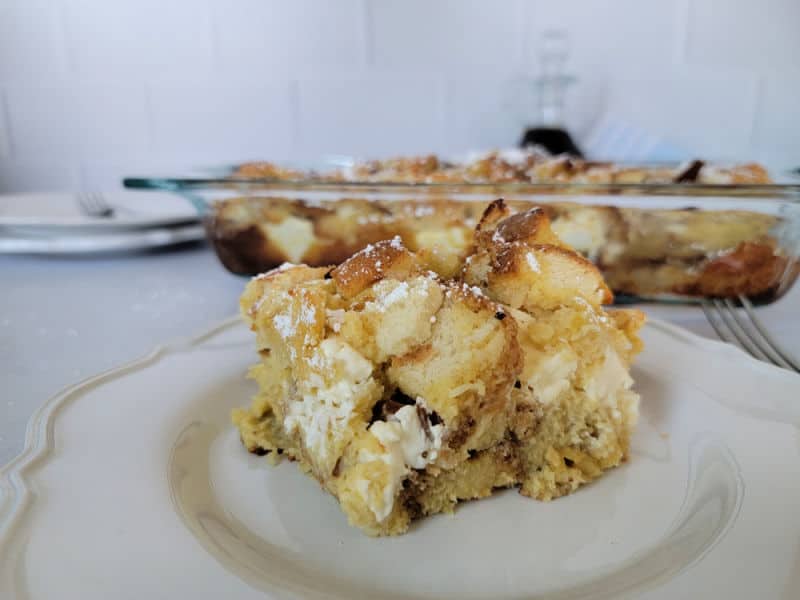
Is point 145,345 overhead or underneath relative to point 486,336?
underneath

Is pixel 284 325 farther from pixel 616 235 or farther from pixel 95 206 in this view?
pixel 95 206

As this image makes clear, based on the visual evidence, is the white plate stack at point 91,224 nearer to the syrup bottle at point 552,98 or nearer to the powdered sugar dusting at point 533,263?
the powdered sugar dusting at point 533,263

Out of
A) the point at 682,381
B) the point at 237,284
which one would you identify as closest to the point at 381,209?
the point at 237,284

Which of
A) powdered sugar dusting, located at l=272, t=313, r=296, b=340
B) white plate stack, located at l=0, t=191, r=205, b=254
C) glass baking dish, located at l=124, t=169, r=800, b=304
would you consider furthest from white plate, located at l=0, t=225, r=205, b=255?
powdered sugar dusting, located at l=272, t=313, r=296, b=340

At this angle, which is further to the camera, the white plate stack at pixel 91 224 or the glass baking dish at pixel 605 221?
the white plate stack at pixel 91 224

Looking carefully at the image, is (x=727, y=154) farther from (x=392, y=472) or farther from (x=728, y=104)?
(x=392, y=472)

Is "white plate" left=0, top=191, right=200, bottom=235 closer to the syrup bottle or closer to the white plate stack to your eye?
the white plate stack

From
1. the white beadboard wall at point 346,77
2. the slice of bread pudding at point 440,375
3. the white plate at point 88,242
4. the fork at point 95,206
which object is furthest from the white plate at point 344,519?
the white beadboard wall at point 346,77

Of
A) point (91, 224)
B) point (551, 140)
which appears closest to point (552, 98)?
point (551, 140)

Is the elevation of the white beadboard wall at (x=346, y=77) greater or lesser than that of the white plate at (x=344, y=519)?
greater
